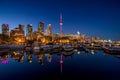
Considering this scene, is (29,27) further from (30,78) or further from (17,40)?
(30,78)

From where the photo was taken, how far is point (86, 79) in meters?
18.5

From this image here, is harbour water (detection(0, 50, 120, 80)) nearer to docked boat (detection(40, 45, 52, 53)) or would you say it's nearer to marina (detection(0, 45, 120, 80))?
marina (detection(0, 45, 120, 80))

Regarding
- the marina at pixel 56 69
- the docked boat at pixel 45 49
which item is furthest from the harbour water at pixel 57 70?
the docked boat at pixel 45 49

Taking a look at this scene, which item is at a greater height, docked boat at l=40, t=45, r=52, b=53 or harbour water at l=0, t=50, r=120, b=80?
docked boat at l=40, t=45, r=52, b=53

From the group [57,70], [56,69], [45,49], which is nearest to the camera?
[57,70]

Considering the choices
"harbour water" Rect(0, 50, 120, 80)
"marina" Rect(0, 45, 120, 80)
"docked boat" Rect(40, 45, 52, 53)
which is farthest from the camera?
"docked boat" Rect(40, 45, 52, 53)

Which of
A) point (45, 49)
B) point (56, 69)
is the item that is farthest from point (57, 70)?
point (45, 49)

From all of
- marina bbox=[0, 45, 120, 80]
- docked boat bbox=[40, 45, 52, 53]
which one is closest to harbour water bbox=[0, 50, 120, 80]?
marina bbox=[0, 45, 120, 80]

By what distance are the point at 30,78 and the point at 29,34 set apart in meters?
158

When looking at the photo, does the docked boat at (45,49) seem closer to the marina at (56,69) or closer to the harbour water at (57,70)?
the marina at (56,69)

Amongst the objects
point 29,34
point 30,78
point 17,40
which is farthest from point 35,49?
point 29,34

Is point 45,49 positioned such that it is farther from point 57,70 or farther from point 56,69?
point 57,70

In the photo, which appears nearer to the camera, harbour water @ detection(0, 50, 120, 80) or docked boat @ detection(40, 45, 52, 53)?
harbour water @ detection(0, 50, 120, 80)

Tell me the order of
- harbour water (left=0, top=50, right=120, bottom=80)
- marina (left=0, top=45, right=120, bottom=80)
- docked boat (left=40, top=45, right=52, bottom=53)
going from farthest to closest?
docked boat (left=40, top=45, right=52, bottom=53), marina (left=0, top=45, right=120, bottom=80), harbour water (left=0, top=50, right=120, bottom=80)
